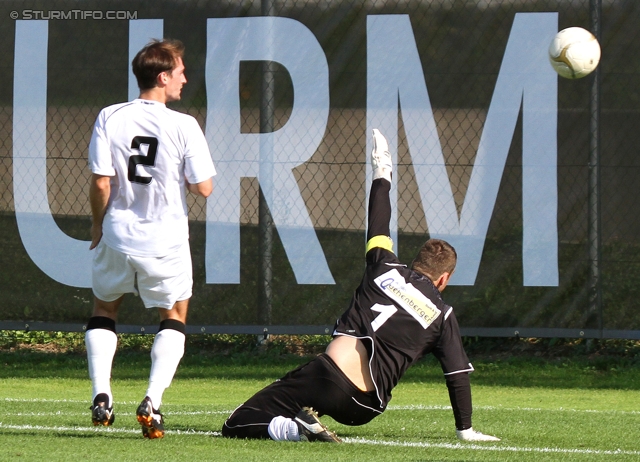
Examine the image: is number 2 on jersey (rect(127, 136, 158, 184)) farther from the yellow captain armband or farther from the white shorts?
the yellow captain armband

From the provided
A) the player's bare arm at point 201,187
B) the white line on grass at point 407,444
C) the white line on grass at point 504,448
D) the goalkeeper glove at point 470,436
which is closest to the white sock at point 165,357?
the white line on grass at point 407,444

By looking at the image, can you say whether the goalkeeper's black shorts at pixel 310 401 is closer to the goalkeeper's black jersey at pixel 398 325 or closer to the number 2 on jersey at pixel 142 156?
the goalkeeper's black jersey at pixel 398 325

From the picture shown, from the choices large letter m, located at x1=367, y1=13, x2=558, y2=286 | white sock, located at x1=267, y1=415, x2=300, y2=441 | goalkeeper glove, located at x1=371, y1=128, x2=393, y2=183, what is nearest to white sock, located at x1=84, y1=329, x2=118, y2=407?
white sock, located at x1=267, y1=415, x2=300, y2=441

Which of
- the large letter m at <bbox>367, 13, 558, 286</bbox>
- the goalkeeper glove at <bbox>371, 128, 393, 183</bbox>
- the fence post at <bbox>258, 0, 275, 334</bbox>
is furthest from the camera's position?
the fence post at <bbox>258, 0, 275, 334</bbox>

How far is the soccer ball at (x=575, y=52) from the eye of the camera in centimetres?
721

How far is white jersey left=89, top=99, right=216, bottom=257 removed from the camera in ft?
15.4

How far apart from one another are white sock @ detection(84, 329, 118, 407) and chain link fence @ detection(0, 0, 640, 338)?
11.9ft

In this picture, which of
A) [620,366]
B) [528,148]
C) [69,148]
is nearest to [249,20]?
[69,148]

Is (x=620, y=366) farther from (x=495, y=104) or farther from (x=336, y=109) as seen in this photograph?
(x=336, y=109)

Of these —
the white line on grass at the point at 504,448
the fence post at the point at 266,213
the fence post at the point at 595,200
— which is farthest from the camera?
the fence post at the point at 266,213

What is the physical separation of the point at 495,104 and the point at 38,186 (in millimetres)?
4066

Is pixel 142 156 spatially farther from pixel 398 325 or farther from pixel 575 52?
pixel 575 52

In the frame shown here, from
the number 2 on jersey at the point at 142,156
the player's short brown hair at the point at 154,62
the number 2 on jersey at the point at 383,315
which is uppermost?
the player's short brown hair at the point at 154,62

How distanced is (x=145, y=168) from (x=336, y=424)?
78.1 inches
